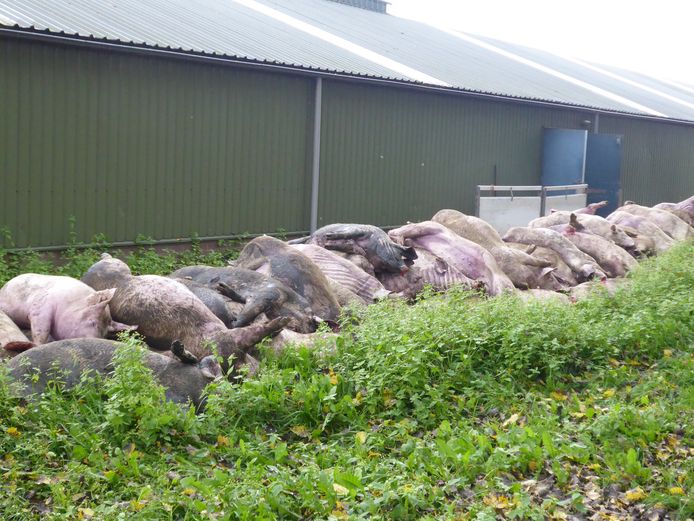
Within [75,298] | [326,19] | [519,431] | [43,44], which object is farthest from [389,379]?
[326,19]

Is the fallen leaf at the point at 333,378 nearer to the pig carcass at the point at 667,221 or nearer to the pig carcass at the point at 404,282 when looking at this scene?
the pig carcass at the point at 404,282

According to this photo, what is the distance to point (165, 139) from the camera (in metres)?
14.7

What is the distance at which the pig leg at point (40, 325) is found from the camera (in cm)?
782

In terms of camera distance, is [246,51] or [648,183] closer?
[246,51]

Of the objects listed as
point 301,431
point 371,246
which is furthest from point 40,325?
point 371,246

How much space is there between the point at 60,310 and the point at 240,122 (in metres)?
8.47

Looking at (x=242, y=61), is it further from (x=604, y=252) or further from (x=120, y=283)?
(x=120, y=283)

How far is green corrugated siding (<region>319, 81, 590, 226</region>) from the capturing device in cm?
1777

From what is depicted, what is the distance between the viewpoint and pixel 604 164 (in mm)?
23891

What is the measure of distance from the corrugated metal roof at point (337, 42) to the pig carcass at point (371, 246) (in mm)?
4490

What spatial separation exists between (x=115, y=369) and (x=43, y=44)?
7.48 meters

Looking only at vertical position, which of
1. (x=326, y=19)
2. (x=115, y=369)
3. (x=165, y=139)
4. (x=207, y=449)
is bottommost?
(x=207, y=449)

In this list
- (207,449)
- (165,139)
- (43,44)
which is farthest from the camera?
(165,139)

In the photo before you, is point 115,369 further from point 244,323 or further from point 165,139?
point 165,139
